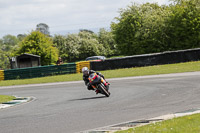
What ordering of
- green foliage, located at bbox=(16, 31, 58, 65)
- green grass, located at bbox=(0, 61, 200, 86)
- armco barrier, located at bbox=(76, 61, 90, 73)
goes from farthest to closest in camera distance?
green foliage, located at bbox=(16, 31, 58, 65) → armco barrier, located at bbox=(76, 61, 90, 73) → green grass, located at bbox=(0, 61, 200, 86)

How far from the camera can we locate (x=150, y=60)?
32844mm

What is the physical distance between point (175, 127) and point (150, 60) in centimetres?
2586

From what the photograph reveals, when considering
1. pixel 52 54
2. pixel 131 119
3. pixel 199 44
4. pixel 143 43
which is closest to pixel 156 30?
pixel 143 43

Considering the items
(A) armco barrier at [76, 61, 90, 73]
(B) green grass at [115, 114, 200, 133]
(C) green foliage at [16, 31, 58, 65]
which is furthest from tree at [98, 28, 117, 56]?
(B) green grass at [115, 114, 200, 133]

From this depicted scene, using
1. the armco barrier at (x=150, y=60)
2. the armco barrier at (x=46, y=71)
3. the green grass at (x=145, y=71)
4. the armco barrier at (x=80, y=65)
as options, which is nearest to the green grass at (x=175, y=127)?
the green grass at (x=145, y=71)

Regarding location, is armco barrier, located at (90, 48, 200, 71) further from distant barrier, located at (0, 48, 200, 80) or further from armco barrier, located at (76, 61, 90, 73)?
armco barrier, located at (76, 61, 90, 73)

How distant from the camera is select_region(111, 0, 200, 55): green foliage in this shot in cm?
4809

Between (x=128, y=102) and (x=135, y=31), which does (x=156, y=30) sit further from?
(x=128, y=102)

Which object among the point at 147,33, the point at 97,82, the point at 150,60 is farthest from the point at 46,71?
the point at 147,33

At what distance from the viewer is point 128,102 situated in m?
12.6

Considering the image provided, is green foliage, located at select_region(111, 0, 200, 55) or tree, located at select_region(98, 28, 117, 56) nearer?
green foliage, located at select_region(111, 0, 200, 55)

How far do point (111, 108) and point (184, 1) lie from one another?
1739 inches

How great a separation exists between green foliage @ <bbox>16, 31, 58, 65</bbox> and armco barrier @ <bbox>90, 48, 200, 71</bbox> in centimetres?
2398

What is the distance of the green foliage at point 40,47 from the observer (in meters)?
56.5
